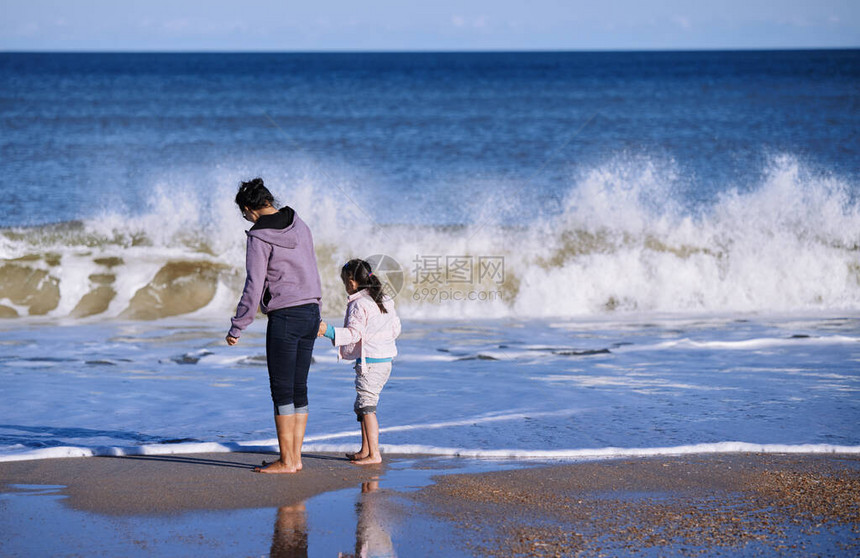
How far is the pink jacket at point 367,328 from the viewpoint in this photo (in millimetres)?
5035

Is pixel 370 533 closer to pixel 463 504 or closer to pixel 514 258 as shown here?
pixel 463 504

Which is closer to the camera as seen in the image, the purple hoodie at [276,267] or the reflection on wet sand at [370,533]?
the reflection on wet sand at [370,533]

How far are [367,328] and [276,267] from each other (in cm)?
67

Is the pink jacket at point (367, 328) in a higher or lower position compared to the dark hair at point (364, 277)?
lower

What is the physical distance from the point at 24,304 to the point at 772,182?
12.3 meters

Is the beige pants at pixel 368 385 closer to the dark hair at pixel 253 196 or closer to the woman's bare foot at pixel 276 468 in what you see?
the woman's bare foot at pixel 276 468

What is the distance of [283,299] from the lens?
4.70 meters

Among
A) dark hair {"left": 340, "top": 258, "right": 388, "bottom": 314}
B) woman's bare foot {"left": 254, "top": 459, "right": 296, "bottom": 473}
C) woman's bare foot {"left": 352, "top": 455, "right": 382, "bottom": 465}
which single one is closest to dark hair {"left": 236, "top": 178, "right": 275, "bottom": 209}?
dark hair {"left": 340, "top": 258, "right": 388, "bottom": 314}

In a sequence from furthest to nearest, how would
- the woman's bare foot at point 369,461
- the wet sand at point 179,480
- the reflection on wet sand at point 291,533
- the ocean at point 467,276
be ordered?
1. the ocean at point 467,276
2. the woman's bare foot at point 369,461
3. the wet sand at point 179,480
4. the reflection on wet sand at point 291,533

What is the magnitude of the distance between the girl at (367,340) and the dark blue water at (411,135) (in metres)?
11.5

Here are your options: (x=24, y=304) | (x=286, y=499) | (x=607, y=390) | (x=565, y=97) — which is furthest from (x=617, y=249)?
(x=565, y=97)

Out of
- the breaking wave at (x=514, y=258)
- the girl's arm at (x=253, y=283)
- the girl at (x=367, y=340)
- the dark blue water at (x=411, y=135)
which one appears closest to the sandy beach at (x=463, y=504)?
the girl at (x=367, y=340)

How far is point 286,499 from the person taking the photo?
4.29 m

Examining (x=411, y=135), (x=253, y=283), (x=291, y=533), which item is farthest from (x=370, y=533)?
(x=411, y=135)
